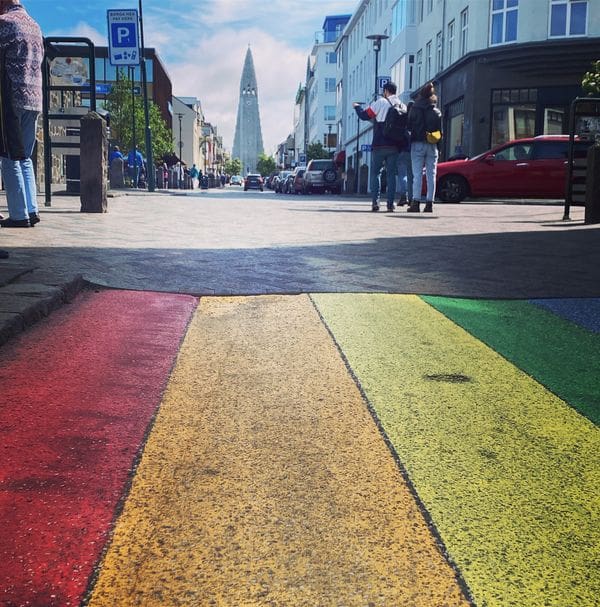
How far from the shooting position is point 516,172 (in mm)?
19688

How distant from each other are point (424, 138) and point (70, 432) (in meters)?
11.3

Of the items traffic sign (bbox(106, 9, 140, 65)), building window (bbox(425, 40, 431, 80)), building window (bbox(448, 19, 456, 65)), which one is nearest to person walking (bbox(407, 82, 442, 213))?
traffic sign (bbox(106, 9, 140, 65))

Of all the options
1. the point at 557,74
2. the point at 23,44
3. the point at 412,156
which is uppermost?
the point at 557,74

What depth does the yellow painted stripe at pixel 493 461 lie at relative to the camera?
Answer: 1.41 metres

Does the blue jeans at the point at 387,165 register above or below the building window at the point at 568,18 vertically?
below

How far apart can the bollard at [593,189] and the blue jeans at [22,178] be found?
6.79 m

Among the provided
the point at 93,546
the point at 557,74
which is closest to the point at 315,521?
the point at 93,546

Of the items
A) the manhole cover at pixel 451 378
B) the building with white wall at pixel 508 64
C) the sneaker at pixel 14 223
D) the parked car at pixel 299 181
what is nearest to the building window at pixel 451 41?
the building with white wall at pixel 508 64

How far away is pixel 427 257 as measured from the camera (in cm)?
625

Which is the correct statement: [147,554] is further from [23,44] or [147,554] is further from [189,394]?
[23,44]

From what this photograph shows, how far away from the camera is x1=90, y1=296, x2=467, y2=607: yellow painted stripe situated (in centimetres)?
136

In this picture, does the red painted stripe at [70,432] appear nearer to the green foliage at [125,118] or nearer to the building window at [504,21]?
the building window at [504,21]

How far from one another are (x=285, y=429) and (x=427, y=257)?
4258mm

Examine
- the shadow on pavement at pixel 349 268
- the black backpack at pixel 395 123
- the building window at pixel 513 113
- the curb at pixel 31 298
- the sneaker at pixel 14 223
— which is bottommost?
the shadow on pavement at pixel 349 268
